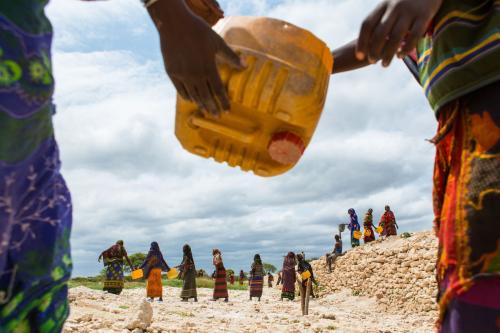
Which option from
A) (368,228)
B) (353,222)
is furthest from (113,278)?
(368,228)

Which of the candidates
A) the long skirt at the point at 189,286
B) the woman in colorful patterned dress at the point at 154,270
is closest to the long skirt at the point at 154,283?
the woman in colorful patterned dress at the point at 154,270

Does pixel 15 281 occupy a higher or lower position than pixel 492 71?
lower

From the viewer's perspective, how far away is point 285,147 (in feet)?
4.45

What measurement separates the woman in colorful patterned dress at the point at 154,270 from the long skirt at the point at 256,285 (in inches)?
155

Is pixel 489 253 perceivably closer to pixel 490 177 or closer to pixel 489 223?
pixel 489 223

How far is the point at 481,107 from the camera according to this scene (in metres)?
1.29

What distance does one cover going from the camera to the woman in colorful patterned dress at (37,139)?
1070 mm

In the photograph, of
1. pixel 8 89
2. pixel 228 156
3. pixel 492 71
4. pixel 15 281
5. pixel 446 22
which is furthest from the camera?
pixel 228 156

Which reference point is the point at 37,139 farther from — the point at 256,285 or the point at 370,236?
the point at 370,236

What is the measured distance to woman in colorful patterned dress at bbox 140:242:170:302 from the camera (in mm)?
12516

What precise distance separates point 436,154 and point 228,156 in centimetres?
64

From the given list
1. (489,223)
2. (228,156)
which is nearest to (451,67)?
(489,223)

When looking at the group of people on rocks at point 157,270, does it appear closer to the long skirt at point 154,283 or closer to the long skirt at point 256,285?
the long skirt at point 154,283

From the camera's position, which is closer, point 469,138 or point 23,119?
point 23,119
